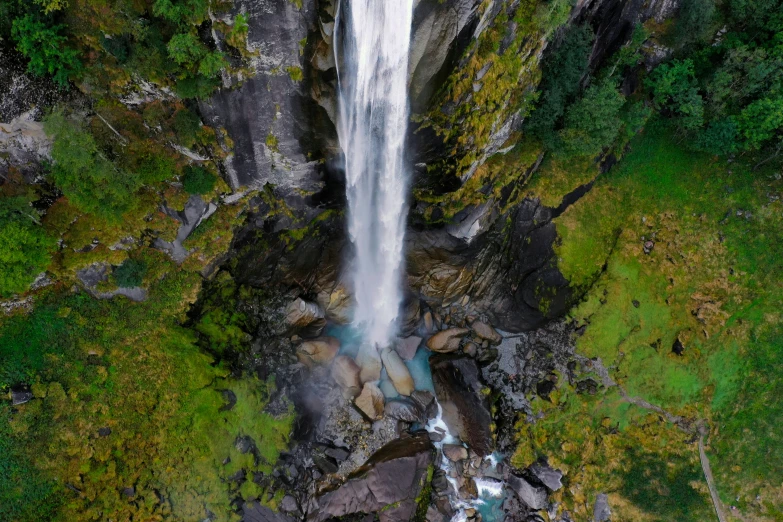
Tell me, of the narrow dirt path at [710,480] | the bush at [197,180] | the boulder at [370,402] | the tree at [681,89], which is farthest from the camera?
the boulder at [370,402]

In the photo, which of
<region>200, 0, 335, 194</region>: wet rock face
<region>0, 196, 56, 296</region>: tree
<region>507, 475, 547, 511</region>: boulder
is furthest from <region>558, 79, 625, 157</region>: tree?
<region>0, 196, 56, 296</region>: tree

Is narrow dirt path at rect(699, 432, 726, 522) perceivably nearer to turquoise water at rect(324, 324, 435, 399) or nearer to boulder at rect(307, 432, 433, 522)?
turquoise water at rect(324, 324, 435, 399)

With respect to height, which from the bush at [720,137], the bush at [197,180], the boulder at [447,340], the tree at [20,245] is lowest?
the boulder at [447,340]

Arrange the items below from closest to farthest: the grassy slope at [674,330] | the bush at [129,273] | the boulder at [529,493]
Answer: the bush at [129,273] < the grassy slope at [674,330] < the boulder at [529,493]

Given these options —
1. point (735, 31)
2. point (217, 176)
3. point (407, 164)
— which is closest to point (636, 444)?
point (407, 164)

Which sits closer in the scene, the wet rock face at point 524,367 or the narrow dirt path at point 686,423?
the narrow dirt path at point 686,423

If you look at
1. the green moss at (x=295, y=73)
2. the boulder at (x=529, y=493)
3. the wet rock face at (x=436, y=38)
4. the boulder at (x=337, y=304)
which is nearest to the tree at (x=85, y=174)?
the green moss at (x=295, y=73)

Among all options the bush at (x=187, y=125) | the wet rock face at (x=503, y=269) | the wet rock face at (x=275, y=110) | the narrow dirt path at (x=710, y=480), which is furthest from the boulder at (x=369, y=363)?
the narrow dirt path at (x=710, y=480)

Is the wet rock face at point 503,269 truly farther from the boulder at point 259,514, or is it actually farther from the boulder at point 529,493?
the boulder at point 259,514

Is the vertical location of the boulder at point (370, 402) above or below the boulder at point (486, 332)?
below
